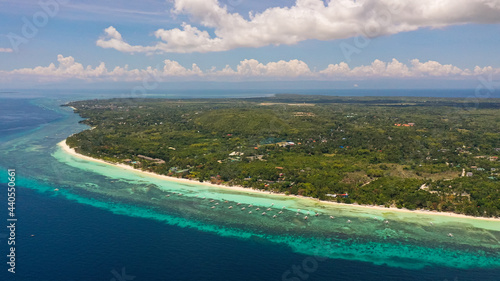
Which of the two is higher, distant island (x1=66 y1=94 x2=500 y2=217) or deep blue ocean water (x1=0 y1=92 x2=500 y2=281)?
distant island (x1=66 y1=94 x2=500 y2=217)

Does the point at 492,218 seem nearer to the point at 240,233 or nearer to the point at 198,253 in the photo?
the point at 240,233

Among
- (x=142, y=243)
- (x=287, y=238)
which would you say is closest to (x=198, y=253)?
(x=142, y=243)

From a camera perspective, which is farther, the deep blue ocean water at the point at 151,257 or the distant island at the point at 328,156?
the distant island at the point at 328,156

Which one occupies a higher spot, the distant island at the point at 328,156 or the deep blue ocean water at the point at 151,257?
the distant island at the point at 328,156

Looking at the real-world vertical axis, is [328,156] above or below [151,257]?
above

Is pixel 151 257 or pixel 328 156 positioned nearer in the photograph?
pixel 151 257
